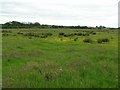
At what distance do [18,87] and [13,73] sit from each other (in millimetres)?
2570

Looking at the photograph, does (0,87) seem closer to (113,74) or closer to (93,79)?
(93,79)

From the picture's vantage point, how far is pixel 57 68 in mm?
14586

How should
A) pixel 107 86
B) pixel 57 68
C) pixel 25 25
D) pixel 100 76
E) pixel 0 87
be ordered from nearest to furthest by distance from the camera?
pixel 0 87, pixel 107 86, pixel 100 76, pixel 57 68, pixel 25 25

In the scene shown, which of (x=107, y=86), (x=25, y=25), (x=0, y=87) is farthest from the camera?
(x=25, y=25)

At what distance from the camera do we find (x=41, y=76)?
41.9 ft

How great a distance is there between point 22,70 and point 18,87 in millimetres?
3304

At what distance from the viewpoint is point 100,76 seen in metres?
13.2

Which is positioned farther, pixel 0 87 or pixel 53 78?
pixel 53 78

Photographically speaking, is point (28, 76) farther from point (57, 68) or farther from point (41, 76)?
point (57, 68)

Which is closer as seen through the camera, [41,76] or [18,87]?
[18,87]

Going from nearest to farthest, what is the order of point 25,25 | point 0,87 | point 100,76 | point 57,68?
1. point 0,87
2. point 100,76
3. point 57,68
4. point 25,25

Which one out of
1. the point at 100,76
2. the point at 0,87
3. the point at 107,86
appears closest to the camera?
the point at 0,87

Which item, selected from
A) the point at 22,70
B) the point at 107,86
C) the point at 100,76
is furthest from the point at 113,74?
the point at 22,70

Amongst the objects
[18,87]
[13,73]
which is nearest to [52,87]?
[18,87]
